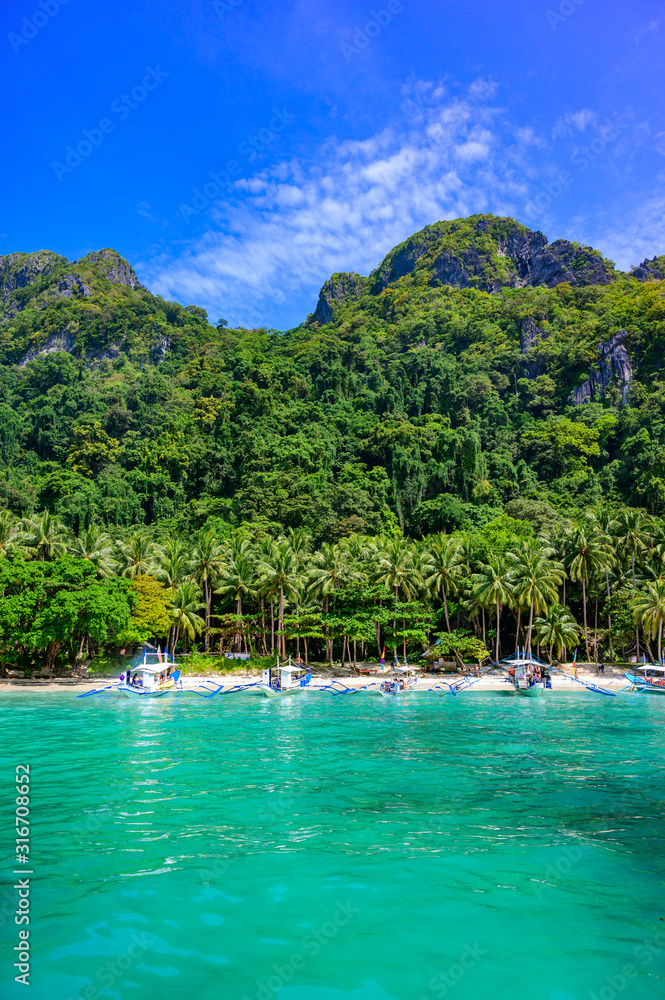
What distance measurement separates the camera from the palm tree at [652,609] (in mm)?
49188

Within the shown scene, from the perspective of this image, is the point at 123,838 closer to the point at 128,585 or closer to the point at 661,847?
the point at 661,847

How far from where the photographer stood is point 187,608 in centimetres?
5428

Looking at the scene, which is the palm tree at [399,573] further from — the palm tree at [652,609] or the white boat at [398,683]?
the palm tree at [652,609]

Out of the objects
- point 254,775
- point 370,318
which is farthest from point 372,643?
point 370,318

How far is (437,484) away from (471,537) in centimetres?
2678

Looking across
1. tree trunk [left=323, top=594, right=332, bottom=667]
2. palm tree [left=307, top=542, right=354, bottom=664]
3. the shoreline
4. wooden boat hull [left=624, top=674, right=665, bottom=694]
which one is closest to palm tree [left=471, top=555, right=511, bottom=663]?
the shoreline

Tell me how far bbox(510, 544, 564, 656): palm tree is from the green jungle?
0.83ft

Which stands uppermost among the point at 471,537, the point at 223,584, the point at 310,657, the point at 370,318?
the point at 370,318

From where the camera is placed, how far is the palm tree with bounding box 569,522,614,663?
5625 centimetres

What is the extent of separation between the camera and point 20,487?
88.0 meters

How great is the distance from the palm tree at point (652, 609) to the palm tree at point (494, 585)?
33.2 feet

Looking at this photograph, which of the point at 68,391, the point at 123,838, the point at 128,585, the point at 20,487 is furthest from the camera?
the point at 68,391

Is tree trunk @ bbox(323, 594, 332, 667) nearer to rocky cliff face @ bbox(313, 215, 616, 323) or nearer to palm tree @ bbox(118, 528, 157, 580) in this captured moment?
palm tree @ bbox(118, 528, 157, 580)

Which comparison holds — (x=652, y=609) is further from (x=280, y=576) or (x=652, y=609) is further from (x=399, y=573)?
(x=280, y=576)
